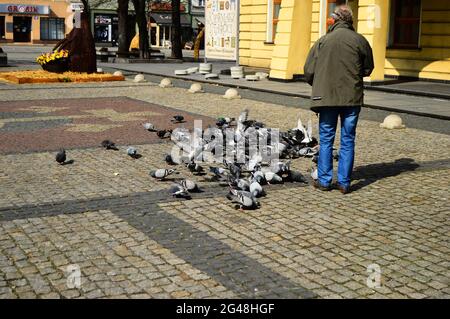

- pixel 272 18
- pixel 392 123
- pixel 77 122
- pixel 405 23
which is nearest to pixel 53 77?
pixel 77 122

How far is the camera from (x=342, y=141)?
23.4ft

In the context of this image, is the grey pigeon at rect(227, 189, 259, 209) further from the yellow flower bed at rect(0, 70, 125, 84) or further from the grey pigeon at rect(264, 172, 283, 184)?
the yellow flower bed at rect(0, 70, 125, 84)

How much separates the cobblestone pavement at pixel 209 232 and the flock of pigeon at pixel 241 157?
0.14m

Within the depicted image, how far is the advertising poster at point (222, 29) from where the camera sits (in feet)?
78.3

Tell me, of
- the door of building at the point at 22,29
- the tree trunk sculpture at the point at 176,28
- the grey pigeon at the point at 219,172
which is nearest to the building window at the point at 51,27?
the door of building at the point at 22,29

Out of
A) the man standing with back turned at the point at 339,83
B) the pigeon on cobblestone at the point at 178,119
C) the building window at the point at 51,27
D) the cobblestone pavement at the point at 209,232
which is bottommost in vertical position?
the cobblestone pavement at the point at 209,232

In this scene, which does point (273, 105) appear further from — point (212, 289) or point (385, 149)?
point (212, 289)

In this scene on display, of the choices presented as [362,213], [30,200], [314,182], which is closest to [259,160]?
[314,182]

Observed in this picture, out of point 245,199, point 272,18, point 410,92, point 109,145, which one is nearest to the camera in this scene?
point 245,199

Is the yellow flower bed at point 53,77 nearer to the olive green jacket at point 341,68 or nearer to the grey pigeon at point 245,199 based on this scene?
the olive green jacket at point 341,68

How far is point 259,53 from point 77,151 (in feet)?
68.5

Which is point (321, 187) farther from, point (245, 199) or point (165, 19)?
point (165, 19)

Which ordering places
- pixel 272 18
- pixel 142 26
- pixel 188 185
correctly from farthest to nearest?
pixel 142 26
pixel 272 18
pixel 188 185

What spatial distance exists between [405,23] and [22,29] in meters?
53.9
